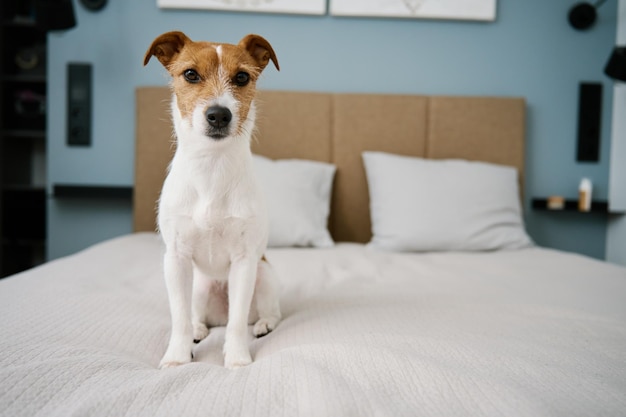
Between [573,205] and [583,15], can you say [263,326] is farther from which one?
[583,15]

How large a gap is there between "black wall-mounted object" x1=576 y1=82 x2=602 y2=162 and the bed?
1.50 ft

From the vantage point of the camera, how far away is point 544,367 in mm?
761

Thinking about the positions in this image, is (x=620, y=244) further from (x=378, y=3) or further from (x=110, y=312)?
(x=110, y=312)

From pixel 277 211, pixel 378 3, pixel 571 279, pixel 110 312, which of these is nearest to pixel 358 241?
pixel 277 211

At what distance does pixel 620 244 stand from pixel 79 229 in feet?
10.8

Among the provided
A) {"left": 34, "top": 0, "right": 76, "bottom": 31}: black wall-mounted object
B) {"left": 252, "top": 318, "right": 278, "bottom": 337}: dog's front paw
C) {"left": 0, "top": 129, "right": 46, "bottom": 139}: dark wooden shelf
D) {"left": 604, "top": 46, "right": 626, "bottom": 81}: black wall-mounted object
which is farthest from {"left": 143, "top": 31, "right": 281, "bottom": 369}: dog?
{"left": 0, "top": 129, "right": 46, "bottom": 139}: dark wooden shelf

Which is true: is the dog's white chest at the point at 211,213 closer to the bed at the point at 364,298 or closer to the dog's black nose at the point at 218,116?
the dog's black nose at the point at 218,116

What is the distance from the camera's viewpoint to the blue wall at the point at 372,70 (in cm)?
252

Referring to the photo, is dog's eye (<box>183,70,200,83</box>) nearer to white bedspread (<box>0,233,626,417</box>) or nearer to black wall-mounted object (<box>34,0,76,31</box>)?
white bedspread (<box>0,233,626,417</box>)

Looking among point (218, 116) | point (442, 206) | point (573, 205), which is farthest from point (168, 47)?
point (573, 205)

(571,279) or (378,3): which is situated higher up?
(378,3)

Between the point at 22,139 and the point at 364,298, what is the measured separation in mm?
2985

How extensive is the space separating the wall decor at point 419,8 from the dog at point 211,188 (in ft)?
5.64

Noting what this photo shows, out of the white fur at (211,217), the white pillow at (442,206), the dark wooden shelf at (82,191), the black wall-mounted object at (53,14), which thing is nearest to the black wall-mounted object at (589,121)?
the white pillow at (442,206)
